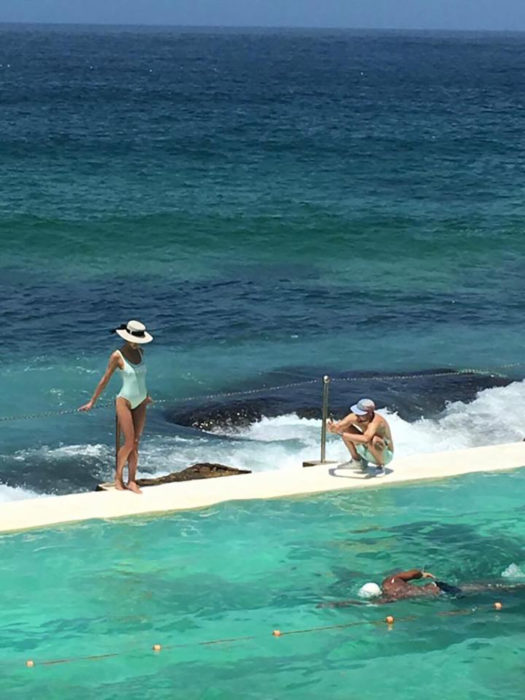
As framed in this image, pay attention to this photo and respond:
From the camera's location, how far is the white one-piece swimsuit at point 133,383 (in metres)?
13.4

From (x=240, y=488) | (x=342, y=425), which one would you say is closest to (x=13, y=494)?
(x=240, y=488)

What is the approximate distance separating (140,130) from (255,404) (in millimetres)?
43078

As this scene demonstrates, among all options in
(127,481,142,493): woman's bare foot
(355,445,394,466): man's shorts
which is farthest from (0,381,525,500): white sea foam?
(127,481,142,493): woman's bare foot

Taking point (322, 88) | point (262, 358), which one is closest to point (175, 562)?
point (262, 358)

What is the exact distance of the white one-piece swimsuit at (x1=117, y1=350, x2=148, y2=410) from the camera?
13367 millimetres

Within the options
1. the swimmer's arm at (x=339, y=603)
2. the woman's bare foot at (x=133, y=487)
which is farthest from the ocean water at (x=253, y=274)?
the swimmer's arm at (x=339, y=603)

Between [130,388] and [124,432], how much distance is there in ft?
1.49

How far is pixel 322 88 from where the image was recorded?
309 feet

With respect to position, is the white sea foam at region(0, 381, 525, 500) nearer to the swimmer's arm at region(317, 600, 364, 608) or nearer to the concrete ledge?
the concrete ledge

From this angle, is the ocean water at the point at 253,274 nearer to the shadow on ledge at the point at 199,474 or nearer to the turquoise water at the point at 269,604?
the shadow on ledge at the point at 199,474

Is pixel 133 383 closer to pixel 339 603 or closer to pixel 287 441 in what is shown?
pixel 339 603

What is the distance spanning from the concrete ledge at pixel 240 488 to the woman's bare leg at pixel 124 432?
0.59 feet

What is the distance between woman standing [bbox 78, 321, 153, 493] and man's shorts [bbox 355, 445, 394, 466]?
87.5 inches

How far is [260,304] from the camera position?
28.8 meters
